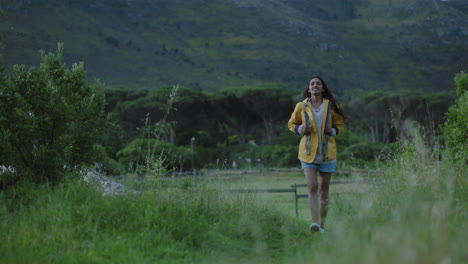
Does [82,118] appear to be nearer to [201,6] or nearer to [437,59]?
[437,59]

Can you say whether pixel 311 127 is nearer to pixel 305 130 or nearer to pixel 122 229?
pixel 305 130

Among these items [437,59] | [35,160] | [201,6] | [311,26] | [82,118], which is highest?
[201,6]

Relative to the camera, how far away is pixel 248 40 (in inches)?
3543

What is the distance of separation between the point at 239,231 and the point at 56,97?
2487 millimetres

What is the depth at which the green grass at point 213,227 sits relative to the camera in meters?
2.86

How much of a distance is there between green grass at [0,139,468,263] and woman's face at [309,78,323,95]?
1192mm

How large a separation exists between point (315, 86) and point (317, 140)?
0.65 m

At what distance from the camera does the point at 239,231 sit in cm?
482

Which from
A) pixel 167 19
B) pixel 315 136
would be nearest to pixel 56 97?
pixel 315 136

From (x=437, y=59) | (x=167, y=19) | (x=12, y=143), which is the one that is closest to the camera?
(x=12, y=143)

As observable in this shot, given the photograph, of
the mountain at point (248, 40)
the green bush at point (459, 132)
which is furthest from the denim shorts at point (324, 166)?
the mountain at point (248, 40)

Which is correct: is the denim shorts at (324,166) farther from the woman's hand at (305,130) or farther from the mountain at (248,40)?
the mountain at (248,40)

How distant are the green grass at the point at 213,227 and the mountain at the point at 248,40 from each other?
4630cm

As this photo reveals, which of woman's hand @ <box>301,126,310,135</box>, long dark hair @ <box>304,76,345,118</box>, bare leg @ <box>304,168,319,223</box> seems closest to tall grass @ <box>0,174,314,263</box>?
bare leg @ <box>304,168,319,223</box>
